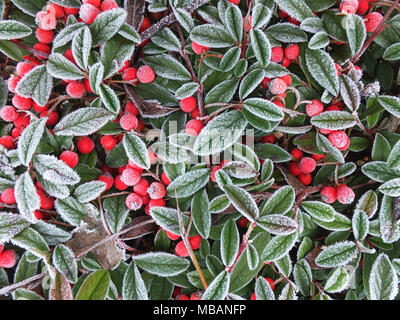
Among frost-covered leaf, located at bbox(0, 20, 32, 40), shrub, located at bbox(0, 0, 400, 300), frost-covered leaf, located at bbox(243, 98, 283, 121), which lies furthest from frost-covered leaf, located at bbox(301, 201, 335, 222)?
frost-covered leaf, located at bbox(0, 20, 32, 40)

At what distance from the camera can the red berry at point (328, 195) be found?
972 mm

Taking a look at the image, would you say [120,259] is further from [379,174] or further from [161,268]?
[379,174]

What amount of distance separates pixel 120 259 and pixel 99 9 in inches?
25.1

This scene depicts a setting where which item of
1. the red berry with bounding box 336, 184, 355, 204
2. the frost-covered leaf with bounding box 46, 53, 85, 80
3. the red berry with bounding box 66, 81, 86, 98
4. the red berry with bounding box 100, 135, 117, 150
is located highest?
the frost-covered leaf with bounding box 46, 53, 85, 80

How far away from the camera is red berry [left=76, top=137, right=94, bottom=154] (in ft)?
3.28

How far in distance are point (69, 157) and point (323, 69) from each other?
26.6 inches

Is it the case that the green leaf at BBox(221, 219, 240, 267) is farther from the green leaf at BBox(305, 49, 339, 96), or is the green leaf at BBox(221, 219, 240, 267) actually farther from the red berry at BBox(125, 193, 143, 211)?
the green leaf at BBox(305, 49, 339, 96)

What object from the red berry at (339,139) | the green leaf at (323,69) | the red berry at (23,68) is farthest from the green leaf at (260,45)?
the red berry at (23,68)

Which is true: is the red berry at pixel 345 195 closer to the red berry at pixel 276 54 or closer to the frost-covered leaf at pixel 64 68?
the red berry at pixel 276 54

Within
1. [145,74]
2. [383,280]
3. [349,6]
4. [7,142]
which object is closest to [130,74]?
[145,74]

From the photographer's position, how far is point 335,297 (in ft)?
3.41

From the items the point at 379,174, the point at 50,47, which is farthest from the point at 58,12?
the point at 379,174

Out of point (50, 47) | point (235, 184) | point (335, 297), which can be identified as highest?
point (50, 47)

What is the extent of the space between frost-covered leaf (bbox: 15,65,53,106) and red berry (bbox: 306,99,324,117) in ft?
2.17
